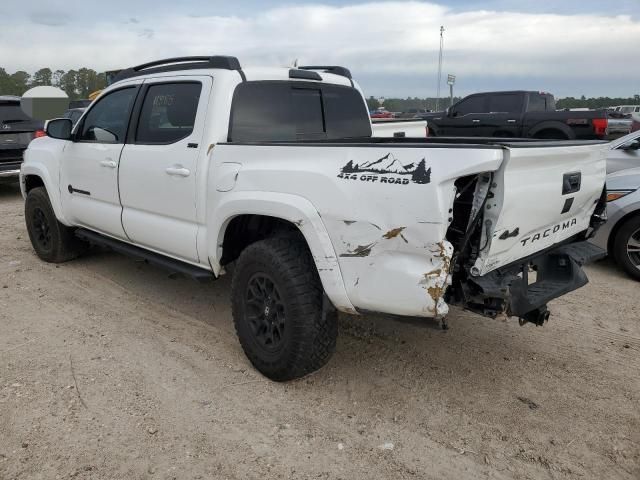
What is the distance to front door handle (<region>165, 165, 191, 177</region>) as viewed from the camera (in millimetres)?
3608

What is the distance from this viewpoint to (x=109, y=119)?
4.62 meters

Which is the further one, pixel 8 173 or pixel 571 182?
pixel 8 173

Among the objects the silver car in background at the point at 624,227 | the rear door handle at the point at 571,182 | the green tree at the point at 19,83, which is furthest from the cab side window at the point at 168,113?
the green tree at the point at 19,83

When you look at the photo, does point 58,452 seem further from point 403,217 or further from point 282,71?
point 282,71

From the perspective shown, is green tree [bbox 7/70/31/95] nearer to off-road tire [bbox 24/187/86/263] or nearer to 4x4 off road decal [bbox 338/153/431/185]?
off-road tire [bbox 24/187/86/263]

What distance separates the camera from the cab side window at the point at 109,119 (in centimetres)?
437

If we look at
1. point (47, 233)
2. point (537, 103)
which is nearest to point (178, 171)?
point (47, 233)

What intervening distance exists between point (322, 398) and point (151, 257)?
1832 millimetres

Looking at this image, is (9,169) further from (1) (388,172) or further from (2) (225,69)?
(1) (388,172)

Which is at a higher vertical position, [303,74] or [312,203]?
[303,74]

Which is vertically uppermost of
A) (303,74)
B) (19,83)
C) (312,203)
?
(19,83)

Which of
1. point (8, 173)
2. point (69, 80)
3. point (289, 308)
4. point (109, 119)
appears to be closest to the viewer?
point (289, 308)

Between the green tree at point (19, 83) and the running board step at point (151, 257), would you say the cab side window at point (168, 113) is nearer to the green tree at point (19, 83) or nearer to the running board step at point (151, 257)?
the running board step at point (151, 257)

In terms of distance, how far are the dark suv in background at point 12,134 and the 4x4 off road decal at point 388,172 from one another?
8.97m
